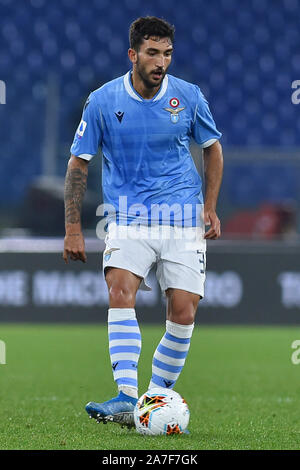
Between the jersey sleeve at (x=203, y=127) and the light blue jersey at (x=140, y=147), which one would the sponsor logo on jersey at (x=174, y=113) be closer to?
the light blue jersey at (x=140, y=147)

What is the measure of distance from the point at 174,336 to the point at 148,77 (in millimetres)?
1195

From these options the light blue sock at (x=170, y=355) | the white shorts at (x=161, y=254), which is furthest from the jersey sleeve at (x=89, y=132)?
the light blue sock at (x=170, y=355)

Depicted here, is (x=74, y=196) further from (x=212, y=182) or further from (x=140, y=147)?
(x=212, y=182)

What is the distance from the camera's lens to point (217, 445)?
378 cm

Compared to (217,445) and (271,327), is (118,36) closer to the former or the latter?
(271,327)

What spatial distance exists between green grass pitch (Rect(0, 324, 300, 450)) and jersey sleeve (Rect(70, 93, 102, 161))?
1.26m

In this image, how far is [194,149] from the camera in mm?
11203

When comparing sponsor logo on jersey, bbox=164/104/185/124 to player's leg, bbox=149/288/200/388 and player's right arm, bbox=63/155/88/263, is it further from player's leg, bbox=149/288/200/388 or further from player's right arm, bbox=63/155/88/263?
player's leg, bbox=149/288/200/388

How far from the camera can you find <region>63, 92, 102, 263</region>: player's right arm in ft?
14.3

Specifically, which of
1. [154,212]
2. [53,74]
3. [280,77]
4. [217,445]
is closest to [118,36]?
[53,74]

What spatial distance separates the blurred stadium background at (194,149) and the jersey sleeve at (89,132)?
6047mm

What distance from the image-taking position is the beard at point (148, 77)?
4.37 metres

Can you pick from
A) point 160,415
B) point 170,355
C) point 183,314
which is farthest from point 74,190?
point 160,415
